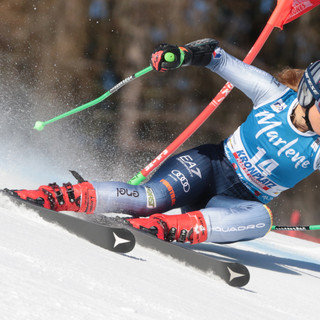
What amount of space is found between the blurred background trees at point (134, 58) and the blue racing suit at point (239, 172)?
431 centimetres

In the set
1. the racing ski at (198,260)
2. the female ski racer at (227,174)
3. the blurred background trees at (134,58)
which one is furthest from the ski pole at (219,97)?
the blurred background trees at (134,58)

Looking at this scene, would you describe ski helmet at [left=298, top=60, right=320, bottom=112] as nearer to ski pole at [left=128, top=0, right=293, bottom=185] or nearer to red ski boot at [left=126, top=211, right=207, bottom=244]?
red ski boot at [left=126, top=211, right=207, bottom=244]

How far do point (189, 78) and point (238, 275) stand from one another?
689 centimetres

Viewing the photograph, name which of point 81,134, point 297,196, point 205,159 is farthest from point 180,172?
point 297,196

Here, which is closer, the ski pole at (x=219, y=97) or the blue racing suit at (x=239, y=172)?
the blue racing suit at (x=239, y=172)

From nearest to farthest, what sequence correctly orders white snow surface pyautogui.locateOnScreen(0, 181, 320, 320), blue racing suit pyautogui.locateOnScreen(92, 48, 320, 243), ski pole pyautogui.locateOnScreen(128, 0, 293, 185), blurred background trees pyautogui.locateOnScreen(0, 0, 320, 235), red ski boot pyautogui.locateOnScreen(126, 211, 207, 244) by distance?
white snow surface pyautogui.locateOnScreen(0, 181, 320, 320) < red ski boot pyautogui.locateOnScreen(126, 211, 207, 244) < blue racing suit pyautogui.locateOnScreen(92, 48, 320, 243) < ski pole pyautogui.locateOnScreen(128, 0, 293, 185) < blurred background trees pyautogui.locateOnScreen(0, 0, 320, 235)

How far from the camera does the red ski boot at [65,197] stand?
1.75 meters

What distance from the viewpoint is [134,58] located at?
7.63 meters

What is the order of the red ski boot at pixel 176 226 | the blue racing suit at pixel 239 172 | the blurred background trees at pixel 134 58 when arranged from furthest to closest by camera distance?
the blurred background trees at pixel 134 58, the blue racing suit at pixel 239 172, the red ski boot at pixel 176 226

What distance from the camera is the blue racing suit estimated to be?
5.96 ft

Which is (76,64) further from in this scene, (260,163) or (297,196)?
(260,163)

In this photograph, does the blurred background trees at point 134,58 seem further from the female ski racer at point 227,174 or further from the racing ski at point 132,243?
the racing ski at point 132,243

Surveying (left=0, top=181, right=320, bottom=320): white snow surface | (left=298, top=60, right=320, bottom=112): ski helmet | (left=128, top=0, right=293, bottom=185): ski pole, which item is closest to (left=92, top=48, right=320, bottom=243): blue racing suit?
(left=298, top=60, right=320, bottom=112): ski helmet

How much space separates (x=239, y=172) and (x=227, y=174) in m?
0.05
